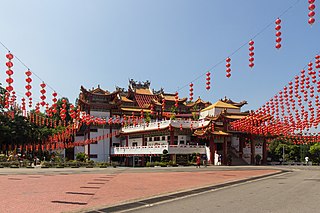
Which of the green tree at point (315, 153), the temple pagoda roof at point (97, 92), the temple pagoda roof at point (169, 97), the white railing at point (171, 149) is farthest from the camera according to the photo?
the temple pagoda roof at point (169, 97)

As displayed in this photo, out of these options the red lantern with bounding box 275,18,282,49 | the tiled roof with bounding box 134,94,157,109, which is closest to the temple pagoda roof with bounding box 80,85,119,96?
the tiled roof with bounding box 134,94,157,109

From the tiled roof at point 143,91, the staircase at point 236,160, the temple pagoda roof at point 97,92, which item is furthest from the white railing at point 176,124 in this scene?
the tiled roof at point 143,91

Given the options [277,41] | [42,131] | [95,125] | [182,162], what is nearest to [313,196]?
[277,41]

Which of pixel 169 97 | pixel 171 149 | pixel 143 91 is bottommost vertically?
pixel 171 149

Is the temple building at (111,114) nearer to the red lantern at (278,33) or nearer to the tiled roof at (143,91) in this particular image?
the tiled roof at (143,91)

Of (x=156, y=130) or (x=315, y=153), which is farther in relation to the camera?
(x=315, y=153)

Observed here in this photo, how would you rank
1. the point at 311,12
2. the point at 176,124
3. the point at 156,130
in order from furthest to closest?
the point at 156,130 → the point at 176,124 → the point at 311,12

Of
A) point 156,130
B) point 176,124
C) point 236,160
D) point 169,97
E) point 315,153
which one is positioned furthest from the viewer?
point 169,97

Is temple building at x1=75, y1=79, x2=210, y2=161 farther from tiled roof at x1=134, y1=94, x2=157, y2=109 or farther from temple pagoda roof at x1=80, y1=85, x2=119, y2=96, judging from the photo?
tiled roof at x1=134, y1=94, x2=157, y2=109

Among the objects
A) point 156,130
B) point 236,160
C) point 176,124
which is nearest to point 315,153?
point 236,160

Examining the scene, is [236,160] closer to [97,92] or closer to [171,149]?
[171,149]

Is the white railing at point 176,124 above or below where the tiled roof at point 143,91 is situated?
below

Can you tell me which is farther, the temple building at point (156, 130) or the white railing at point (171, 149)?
the temple building at point (156, 130)

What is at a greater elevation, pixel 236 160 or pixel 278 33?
pixel 278 33
